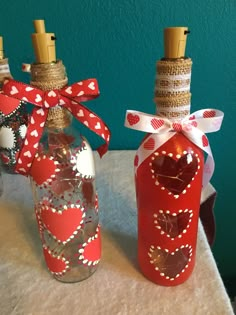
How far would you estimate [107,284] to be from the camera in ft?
1.43

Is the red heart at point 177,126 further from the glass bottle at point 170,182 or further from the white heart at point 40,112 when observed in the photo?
the white heart at point 40,112

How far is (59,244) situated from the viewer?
0.44 meters

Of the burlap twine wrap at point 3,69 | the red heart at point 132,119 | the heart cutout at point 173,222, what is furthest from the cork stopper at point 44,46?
the burlap twine wrap at point 3,69

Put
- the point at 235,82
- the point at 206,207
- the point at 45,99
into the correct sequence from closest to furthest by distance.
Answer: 1. the point at 45,99
2. the point at 206,207
3. the point at 235,82

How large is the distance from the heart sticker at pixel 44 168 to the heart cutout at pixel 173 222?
0.14 metres

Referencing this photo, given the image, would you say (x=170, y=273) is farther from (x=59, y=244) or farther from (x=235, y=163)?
(x=235, y=163)

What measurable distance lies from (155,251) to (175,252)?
1.0 inches

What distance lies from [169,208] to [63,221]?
14cm

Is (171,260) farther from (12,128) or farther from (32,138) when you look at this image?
(12,128)

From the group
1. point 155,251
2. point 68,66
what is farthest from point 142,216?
point 68,66

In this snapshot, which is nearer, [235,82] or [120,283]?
[120,283]

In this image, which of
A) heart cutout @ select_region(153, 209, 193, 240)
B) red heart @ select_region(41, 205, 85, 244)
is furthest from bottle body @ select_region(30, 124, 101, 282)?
heart cutout @ select_region(153, 209, 193, 240)

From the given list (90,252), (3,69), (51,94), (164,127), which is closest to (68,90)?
(51,94)

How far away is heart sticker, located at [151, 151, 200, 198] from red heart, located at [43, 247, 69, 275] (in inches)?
6.8
